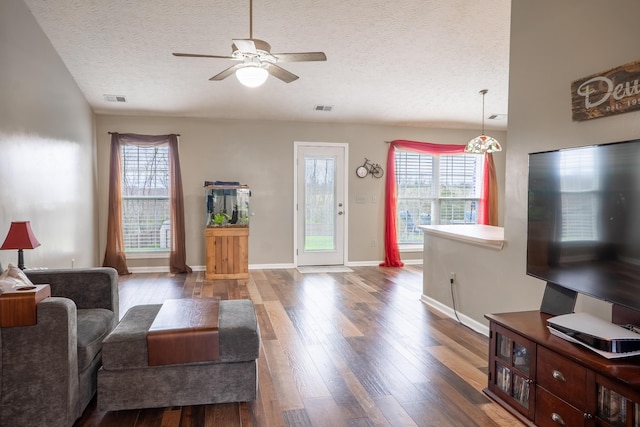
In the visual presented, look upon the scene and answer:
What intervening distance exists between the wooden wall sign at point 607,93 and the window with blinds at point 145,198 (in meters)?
5.51

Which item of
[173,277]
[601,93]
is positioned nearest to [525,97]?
[601,93]

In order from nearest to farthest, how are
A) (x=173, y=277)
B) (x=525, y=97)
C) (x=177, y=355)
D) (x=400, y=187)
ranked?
1. (x=177, y=355)
2. (x=525, y=97)
3. (x=173, y=277)
4. (x=400, y=187)

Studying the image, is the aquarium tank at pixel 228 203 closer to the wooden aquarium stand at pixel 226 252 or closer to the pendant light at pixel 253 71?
the wooden aquarium stand at pixel 226 252

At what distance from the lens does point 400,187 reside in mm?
7164

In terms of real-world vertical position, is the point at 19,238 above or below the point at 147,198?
below

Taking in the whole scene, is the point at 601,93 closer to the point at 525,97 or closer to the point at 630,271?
the point at 525,97

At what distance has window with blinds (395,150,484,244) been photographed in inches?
283

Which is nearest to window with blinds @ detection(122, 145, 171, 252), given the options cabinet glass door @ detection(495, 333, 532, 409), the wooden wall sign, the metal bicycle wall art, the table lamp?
the metal bicycle wall art

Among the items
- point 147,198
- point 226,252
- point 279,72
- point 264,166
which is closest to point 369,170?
point 264,166

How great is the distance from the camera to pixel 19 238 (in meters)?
2.90

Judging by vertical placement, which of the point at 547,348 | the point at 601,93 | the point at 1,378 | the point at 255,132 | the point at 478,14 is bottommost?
the point at 1,378

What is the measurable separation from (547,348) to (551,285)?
1.86ft

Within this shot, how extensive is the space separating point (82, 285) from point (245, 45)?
78.4 inches

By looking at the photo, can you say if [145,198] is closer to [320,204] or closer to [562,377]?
[320,204]
